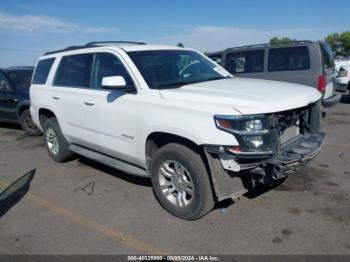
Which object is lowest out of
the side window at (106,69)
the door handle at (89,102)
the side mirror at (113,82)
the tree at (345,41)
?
the door handle at (89,102)

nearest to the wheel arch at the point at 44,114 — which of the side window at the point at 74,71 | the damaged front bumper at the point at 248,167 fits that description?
the side window at the point at 74,71

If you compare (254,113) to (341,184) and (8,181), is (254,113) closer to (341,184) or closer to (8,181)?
(341,184)

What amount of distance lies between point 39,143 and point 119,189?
3988 millimetres

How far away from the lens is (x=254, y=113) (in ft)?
10.5

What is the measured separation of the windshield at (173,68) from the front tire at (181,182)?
0.87 meters

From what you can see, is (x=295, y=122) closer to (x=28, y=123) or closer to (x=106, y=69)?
(x=106, y=69)

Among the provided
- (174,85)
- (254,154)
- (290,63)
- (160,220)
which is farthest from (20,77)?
(254,154)

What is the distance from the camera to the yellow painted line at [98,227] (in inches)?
133

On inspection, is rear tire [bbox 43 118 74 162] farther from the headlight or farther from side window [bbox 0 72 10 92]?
the headlight

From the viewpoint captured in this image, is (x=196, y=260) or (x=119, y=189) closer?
(x=196, y=260)

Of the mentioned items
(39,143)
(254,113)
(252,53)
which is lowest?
(39,143)

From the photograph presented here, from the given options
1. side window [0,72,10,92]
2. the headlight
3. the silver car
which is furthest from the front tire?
side window [0,72,10,92]

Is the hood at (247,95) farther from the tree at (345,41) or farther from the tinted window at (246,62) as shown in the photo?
the tree at (345,41)

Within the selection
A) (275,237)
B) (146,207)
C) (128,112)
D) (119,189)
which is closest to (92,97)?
(128,112)
